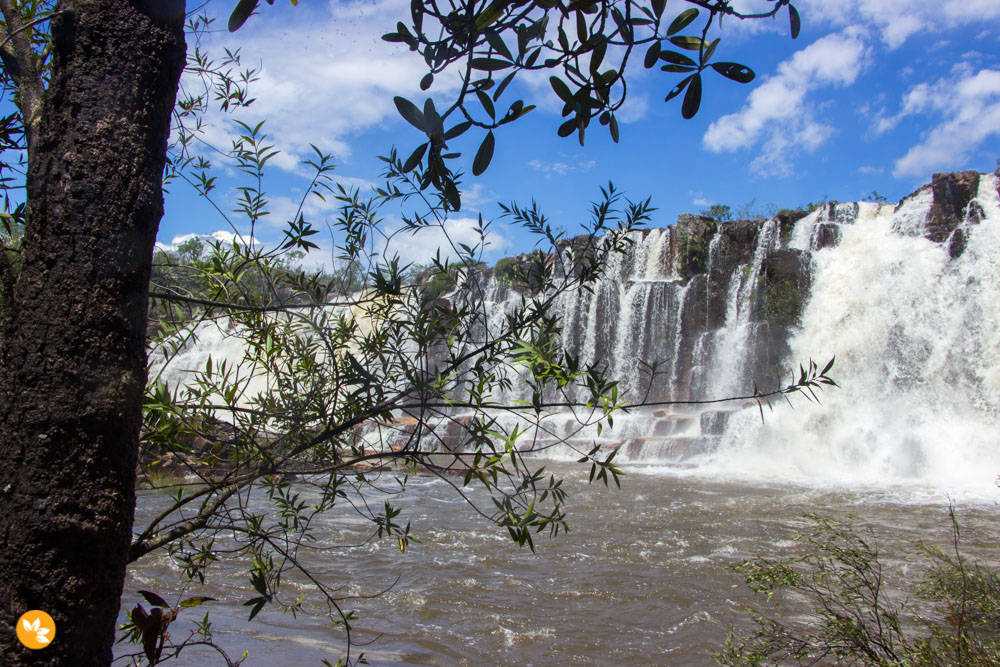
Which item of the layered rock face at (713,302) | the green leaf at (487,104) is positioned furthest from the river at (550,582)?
the layered rock face at (713,302)

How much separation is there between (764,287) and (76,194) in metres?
20.4

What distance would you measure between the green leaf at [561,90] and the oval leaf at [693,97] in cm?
25

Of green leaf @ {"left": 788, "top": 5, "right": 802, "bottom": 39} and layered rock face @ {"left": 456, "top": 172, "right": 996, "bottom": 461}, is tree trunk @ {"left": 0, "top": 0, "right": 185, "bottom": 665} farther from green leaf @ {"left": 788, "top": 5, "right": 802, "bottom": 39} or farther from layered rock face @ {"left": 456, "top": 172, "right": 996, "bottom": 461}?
layered rock face @ {"left": 456, "top": 172, "right": 996, "bottom": 461}

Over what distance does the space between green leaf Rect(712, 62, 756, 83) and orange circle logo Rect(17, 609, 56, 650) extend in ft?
5.54

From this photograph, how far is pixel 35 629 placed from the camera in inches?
48.3

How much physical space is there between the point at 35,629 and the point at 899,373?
59.6 ft

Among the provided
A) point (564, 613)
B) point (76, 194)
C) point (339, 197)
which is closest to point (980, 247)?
point (564, 613)

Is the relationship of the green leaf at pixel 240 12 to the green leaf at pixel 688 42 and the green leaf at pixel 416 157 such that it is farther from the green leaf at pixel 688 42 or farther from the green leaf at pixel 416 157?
the green leaf at pixel 688 42

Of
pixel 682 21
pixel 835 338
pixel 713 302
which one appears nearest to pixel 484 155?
pixel 682 21

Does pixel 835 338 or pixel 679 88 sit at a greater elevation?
pixel 835 338

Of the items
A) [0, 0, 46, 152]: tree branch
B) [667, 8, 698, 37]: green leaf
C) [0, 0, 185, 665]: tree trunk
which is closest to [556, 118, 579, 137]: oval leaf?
[667, 8, 698, 37]: green leaf

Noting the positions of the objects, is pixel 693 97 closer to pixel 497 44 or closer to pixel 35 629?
pixel 497 44

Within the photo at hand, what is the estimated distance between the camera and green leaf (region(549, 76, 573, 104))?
1531mm

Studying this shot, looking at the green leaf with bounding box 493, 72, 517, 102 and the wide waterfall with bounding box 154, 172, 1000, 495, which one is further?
the wide waterfall with bounding box 154, 172, 1000, 495
